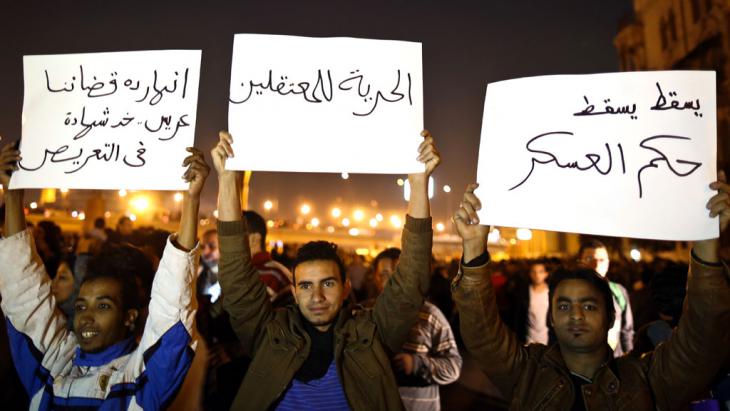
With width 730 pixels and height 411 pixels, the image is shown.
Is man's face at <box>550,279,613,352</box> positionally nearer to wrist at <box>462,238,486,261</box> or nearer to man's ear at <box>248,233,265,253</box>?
wrist at <box>462,238,486,261</box>

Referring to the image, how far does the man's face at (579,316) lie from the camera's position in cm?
258

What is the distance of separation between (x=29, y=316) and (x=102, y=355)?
1.50ft

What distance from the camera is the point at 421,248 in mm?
2754

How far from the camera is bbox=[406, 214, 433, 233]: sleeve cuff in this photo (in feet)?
9.10

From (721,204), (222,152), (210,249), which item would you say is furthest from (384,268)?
(721,204)

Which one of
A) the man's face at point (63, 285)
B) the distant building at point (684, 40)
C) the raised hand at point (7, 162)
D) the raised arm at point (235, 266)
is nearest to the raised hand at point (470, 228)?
the raised arm at point (235, 266)

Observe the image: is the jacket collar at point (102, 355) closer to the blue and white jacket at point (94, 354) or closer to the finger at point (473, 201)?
the blue and white jacket at point (94, 354)

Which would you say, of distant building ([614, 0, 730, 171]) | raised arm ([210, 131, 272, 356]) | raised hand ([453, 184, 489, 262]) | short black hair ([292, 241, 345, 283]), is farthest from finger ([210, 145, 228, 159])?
distant building ([614, 0, 730, 171])

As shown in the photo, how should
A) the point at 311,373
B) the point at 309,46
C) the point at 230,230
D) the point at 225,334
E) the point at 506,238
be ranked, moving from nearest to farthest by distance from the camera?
the point at 311,373 → the point at 230,230 → the point at 309,46 → the point at 225,334 → the point at 506,238

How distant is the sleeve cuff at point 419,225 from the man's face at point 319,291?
49 centimetres

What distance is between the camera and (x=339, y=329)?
8.86 ft

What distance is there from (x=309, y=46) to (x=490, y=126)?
114 centimetres

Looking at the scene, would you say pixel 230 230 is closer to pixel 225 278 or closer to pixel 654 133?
pixel 225 278

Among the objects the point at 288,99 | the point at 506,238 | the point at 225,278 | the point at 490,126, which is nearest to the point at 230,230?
the point at 225,278
